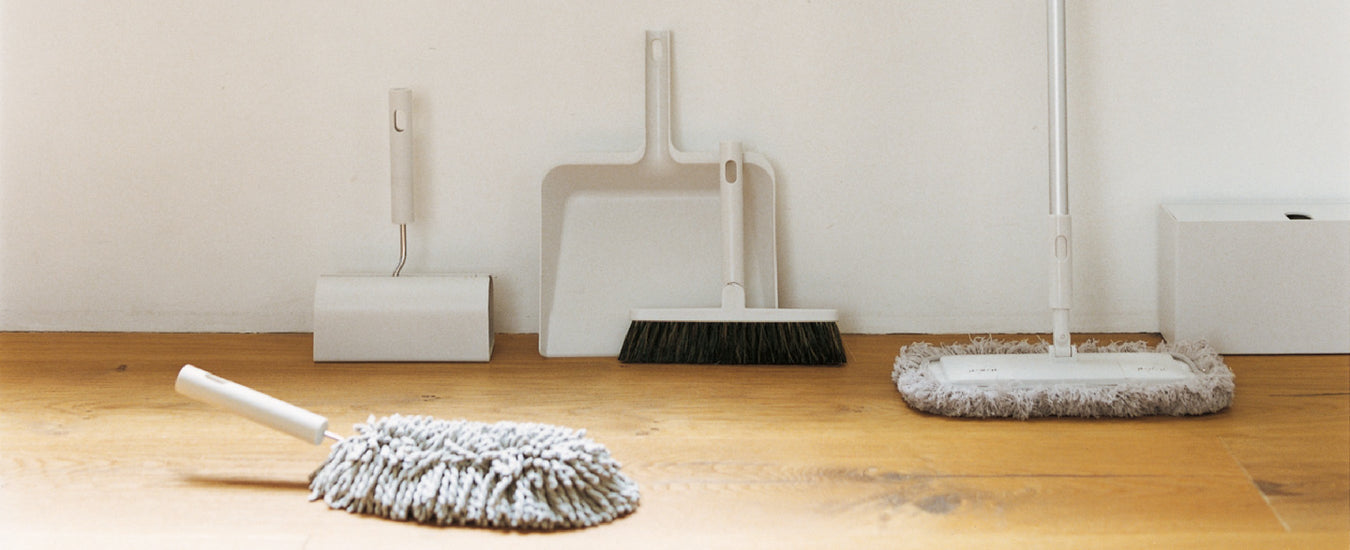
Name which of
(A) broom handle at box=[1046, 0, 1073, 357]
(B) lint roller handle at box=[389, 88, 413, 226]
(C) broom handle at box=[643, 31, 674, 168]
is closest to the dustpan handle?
(C) broom handle at box=[643, 31, 674, 168]

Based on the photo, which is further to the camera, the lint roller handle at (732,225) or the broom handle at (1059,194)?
the lint roller handle at (732,225)

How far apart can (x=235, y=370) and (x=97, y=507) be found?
1.66 ft

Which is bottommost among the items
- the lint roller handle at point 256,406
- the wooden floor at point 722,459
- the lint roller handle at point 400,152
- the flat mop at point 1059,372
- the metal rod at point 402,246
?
the wooden floor at point 722,459

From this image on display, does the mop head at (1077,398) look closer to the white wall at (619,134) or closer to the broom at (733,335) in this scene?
the broom at (733,335)

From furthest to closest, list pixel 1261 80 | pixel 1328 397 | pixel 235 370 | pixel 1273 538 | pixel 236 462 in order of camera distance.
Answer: pixel 1261 80 < pixel 235 370 < pixel 1328 397 < pixel 236 462 < pixel 1273 538

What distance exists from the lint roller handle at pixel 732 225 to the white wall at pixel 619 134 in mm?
75

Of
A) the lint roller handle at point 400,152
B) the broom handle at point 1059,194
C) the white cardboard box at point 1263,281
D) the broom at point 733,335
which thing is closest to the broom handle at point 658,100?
the broom at point 733,335

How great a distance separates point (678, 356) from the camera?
148 cm

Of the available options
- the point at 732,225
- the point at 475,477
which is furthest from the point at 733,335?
the point at 475,477

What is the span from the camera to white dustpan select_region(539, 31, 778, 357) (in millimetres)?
1573

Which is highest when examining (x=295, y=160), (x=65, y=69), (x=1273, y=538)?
(x=65, y=69)

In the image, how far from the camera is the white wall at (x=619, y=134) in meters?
1.58

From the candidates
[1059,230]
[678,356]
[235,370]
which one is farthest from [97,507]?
[1059,230]

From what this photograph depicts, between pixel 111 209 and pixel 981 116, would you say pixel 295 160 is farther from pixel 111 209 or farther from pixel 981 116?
pixel 981 116
